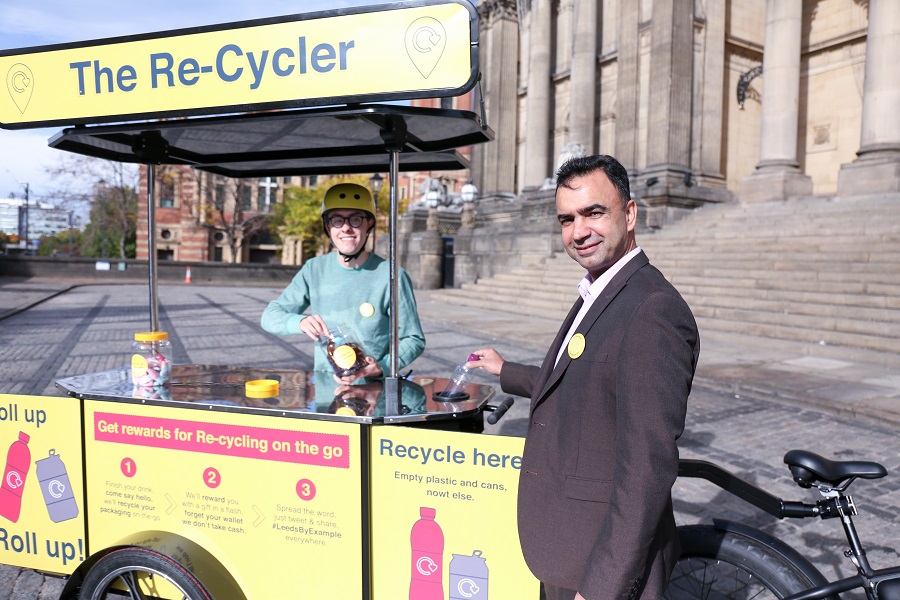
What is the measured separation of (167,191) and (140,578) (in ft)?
145

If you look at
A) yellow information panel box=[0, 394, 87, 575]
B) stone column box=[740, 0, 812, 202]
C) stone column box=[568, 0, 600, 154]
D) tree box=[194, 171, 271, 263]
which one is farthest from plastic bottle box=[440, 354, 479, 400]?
tree box=[194, 171, 271, 263]

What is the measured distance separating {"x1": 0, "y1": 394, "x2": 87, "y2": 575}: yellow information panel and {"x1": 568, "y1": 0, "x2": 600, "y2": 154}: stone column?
83.9 feet

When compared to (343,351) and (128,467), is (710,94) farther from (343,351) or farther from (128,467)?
(128,467)

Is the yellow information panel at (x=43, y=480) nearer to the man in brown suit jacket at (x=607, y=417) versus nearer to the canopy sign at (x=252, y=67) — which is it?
the canopy sign at (x=252, y=67)

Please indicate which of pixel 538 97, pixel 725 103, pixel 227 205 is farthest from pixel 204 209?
pixel 725 103

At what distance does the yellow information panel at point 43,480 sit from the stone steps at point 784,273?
427 inches

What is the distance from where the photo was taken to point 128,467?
2637 millimetres

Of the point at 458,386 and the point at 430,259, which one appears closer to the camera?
the point at 458,386

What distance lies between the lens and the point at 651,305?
5.17 ft

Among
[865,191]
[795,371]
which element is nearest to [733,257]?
[865,191]

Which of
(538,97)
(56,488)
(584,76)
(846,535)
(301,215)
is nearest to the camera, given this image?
(846,535)

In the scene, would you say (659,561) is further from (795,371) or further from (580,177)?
(795,371)

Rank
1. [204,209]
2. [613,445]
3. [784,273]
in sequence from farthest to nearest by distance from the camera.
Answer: [204,209]
[784,273]
[613,445]

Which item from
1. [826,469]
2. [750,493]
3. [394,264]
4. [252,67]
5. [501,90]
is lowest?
[750,493]
